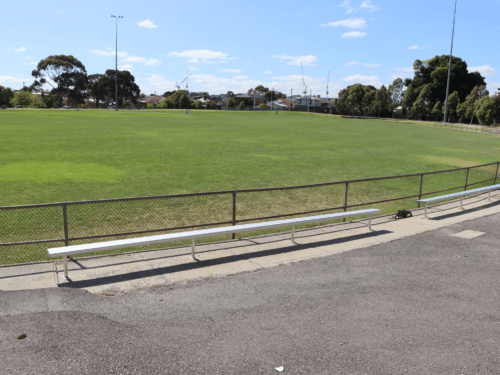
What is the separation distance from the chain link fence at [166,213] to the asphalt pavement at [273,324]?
259 cm

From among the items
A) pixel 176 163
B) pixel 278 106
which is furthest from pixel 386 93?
pixel 176 163

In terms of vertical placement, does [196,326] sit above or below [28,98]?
below

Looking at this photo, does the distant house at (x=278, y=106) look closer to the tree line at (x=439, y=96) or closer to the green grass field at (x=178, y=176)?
the tree line at (x=439, y=96)

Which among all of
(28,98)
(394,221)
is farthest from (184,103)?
(394,221)

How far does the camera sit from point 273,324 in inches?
203

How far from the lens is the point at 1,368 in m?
4.10

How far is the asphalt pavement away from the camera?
4.34m

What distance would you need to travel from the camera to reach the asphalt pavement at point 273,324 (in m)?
4.34

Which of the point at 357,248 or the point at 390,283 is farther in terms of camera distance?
the point at 357,248

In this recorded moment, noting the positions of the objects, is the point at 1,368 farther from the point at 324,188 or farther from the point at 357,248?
the point at 324,188

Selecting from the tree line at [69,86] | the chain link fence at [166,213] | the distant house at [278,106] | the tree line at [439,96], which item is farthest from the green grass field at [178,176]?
the distant house at [278,106]

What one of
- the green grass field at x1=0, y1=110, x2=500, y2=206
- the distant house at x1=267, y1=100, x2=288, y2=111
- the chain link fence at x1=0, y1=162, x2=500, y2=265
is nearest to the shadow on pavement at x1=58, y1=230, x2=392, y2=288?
Result: the chain link fence at x1=0, y1=162, x2=500, y2=265

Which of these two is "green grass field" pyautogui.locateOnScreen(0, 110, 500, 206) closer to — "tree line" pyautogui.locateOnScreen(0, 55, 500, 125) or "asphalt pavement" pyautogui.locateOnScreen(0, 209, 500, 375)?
"asphalt pavement" pyautogui.locateOnScreen(0, 209, 500, 375)

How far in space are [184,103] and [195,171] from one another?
122 m
